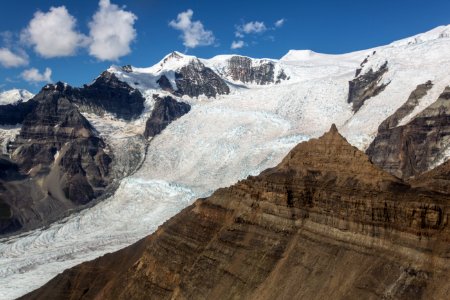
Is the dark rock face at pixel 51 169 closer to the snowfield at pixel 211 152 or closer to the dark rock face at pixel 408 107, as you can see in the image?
the snowfield at pixel 211 152

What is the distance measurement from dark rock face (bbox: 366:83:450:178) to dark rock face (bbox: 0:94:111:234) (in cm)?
8183

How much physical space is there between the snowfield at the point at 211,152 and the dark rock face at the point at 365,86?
105 inches

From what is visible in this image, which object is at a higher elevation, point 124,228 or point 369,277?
point 369,277

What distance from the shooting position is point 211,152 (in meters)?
171

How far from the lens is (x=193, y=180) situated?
157875mm

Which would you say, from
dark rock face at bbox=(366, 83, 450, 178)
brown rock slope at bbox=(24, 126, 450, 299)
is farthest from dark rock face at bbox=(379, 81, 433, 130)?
brown rock slope at bbox=(24, 126, 450, 299)

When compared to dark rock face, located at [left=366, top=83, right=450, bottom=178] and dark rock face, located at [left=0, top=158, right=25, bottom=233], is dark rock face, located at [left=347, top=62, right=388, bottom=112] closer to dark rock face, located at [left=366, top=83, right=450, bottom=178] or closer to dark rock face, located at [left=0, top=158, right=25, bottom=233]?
dark rock face, located at [left=366, top=83, right=450, bottom=178]

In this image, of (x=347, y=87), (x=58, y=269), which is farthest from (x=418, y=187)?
(x=347, y=87)

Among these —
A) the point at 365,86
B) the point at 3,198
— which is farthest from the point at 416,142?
the point at 3,198

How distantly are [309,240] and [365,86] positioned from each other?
13467cm

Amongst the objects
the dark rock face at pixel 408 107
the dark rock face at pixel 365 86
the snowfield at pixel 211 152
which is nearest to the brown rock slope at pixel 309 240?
the snowfield at pixel 211 152

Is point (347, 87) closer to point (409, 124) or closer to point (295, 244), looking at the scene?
point (409, 124)

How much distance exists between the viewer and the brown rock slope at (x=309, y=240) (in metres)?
36.2

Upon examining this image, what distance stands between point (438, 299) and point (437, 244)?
377 cm
